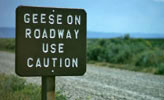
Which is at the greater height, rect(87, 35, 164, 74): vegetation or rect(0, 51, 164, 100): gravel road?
rect(0, 51, 164, 100): gravel road

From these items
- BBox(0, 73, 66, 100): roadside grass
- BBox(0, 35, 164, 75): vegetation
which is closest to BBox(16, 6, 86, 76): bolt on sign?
BBox(0, 73, 66, 100): roadside grass

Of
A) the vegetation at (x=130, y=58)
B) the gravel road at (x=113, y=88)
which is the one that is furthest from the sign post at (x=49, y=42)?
the vegetation at (x=130, y=58)

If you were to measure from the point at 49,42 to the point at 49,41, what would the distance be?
0.01 meters

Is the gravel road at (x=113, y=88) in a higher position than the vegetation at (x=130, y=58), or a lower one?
higher

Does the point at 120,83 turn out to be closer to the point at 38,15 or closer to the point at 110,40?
the point at 38,15

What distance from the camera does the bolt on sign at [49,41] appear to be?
6.32 m

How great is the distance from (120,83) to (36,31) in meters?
8.13

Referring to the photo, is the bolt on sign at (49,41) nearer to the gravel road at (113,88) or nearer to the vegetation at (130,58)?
the gravel road at (113,88)

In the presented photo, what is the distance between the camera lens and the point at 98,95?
10.8 meters

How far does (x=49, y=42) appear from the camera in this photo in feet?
20.9

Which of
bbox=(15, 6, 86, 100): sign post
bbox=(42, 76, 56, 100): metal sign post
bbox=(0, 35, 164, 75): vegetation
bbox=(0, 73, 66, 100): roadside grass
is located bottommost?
bbox=(0, 35, 164, 75): vegetation

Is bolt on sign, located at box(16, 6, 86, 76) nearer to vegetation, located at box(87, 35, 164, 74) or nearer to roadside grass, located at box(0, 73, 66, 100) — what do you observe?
roadside grass, located at box(0, 73, 66, 100)

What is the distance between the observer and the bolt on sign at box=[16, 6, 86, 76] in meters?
6.32

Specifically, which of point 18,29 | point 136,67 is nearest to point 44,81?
point 18,29
